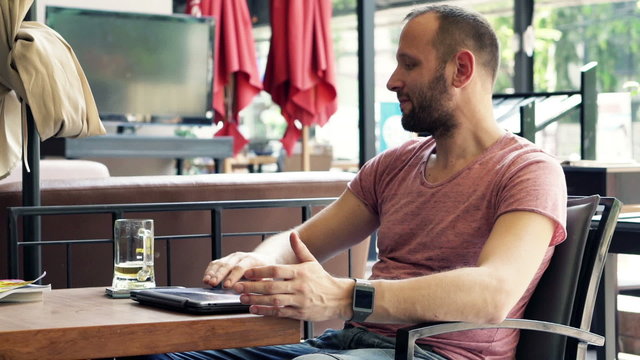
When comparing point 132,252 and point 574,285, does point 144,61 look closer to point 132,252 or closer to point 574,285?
point 132,252

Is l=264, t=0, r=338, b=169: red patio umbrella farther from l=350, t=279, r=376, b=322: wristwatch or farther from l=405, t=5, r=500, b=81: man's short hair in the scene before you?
l=350, t=279, r=376, b=322: wristwatch

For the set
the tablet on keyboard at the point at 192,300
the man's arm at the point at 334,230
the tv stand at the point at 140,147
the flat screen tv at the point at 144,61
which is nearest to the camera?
the tablet on keyboard at the point at 192,300

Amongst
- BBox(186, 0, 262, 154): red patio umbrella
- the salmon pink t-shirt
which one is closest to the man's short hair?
the salmon pink t-shirt

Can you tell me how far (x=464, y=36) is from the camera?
A: 6.49ft

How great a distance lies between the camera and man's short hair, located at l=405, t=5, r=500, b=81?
1972mm

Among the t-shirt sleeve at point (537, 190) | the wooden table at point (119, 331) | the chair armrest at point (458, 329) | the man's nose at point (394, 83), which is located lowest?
the chair armrest at point (458, 329)

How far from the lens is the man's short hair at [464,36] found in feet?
6.47

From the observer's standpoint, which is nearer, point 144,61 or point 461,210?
point 461,210

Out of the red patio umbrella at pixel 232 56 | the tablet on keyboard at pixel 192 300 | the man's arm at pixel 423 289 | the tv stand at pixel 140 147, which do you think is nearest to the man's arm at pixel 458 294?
the man's arm at pixel 423 289

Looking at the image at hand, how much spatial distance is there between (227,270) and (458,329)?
1.57 ft

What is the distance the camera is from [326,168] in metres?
9.06

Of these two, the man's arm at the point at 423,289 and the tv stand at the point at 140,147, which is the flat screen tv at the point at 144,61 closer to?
the tv stand at the point at 140,147

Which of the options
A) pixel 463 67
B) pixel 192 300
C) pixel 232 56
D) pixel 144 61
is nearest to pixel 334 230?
pixel 463 67

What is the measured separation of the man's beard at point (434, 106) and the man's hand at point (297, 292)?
50 centimetres
